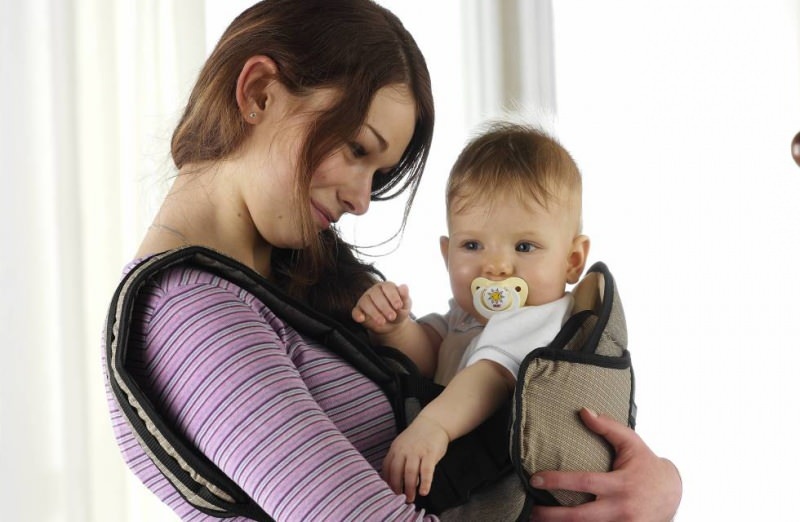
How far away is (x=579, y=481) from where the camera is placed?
121 centimetres

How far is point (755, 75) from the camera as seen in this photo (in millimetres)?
3213

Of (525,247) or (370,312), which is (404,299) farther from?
(525,247)

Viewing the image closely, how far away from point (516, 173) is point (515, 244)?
0.11 meters

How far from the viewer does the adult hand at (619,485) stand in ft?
3.96

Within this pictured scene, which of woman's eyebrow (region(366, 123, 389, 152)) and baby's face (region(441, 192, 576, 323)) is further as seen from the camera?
baby's face (region(441, 192, 576, 323))

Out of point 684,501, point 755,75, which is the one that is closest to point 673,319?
point 684,501

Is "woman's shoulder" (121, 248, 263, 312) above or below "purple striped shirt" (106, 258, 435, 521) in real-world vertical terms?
above

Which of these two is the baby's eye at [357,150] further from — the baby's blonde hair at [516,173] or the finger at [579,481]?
the finger at [579,481]

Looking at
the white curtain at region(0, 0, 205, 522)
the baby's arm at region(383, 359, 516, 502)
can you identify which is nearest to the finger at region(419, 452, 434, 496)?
the baby's arm at region(383, 359, 516, 502)

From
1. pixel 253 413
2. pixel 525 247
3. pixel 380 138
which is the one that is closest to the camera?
pixel 253 413

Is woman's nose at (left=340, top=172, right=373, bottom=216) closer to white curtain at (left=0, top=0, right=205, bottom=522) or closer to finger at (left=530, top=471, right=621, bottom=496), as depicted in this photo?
finger at (left=530, top=471, right=621, bottom=496)

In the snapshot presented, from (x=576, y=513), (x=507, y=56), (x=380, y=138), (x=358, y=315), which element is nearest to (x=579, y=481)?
(x=576, y=513)

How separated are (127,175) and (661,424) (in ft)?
6.49

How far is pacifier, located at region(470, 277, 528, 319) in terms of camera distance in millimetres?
1370
